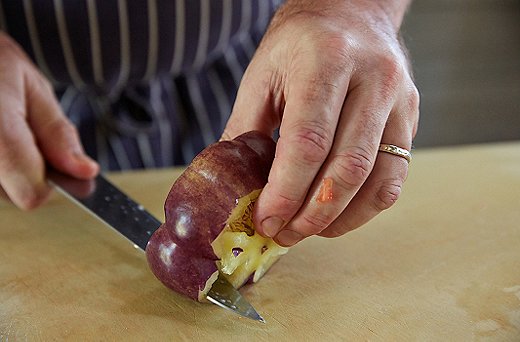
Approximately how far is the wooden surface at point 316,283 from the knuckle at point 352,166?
21 cm

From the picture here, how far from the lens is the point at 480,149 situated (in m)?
1.57

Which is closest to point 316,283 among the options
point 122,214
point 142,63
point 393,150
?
point 393,150

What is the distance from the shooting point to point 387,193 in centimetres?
94

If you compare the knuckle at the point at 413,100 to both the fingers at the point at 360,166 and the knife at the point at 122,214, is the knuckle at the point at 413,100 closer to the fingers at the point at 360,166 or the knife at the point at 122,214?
the fingers at the point at 360,166

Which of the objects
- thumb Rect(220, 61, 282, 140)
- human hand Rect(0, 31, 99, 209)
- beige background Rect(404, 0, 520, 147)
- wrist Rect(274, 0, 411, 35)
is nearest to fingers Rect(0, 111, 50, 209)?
human hand Rect(0, 31, 99, 209)

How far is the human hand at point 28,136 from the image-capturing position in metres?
1.28

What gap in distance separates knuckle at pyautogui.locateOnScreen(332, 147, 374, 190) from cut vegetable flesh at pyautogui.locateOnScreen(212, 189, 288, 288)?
0.43ft

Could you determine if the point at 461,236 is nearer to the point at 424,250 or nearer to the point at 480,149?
the point at 424,250

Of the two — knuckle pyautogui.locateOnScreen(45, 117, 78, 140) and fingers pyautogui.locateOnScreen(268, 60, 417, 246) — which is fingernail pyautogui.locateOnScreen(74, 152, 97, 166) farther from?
fingers pyautogui.locateOnScreen(268, 60, 417, 246)

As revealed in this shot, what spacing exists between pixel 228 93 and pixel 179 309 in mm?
838

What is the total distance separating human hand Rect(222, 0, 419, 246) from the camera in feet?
2.88

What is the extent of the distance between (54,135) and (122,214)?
287 mm

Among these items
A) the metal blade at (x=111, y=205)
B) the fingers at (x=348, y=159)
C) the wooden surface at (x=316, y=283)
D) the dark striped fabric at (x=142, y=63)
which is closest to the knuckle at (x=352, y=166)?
the fingers at (x=348, y=159)

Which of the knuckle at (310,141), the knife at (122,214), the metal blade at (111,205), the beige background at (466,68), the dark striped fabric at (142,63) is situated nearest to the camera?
the knuckle at (310,141)
